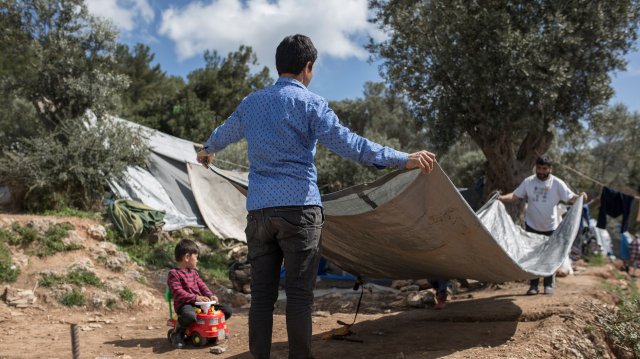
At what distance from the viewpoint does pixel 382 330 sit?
447cm

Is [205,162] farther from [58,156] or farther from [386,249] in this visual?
[58,156]

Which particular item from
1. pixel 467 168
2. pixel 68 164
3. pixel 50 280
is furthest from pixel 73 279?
pixel 467 168

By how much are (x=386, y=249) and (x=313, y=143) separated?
157 centimetres

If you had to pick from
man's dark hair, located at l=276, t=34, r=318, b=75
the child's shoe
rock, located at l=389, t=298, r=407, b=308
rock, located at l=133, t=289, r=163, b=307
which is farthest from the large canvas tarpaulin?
rock, located at l=133, t=289, r=163, b=307

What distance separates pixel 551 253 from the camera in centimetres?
514

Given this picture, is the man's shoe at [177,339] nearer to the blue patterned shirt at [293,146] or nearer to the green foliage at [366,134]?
the blue patterned shirt at [293,146]

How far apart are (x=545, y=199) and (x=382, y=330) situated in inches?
109

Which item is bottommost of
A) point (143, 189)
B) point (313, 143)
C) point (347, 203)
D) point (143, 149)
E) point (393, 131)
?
point (347, 203)

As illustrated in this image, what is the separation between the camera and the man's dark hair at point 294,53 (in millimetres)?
2820

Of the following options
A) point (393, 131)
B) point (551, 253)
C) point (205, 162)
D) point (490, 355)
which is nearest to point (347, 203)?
point (205, 162)

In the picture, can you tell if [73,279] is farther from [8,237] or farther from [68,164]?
[68,164]

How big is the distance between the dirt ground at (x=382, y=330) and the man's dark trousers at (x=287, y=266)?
92cm

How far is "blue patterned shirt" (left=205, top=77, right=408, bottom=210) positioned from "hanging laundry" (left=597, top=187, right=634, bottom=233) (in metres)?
6.80

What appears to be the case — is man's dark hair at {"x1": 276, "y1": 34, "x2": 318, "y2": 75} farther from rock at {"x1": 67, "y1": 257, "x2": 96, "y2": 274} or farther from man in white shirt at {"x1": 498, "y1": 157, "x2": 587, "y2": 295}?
rock at {"x1": 67, "y1": 257, "x2": 96, "y2": 274}
